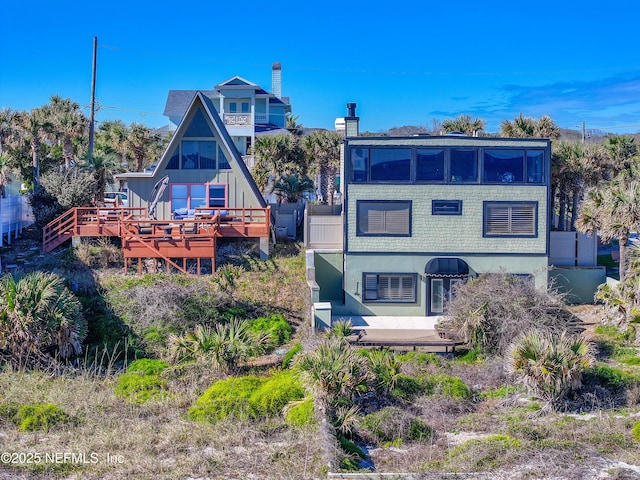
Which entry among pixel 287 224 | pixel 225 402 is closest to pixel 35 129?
pixel 287 224

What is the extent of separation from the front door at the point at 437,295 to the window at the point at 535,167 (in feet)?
17.2

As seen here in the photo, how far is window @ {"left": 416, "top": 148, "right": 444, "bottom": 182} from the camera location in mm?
Result: 23641

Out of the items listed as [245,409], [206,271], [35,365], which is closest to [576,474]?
[245,409]

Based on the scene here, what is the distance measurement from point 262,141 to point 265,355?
1513cm

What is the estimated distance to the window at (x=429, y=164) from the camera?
2364 cm

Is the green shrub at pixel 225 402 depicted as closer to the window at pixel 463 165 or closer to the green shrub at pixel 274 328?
the green shrub at pixel 274 328

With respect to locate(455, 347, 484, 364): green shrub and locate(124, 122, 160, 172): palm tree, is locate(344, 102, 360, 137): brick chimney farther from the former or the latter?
locate(124, 122, 160, 172): palm tree

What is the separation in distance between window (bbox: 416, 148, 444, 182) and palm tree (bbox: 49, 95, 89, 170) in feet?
53.9

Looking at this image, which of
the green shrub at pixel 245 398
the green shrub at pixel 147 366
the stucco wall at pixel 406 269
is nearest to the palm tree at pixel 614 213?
the stucco wall at pixel 406 269

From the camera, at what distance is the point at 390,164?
2370 cm

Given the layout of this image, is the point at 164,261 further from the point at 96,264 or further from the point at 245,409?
the point at 245,409

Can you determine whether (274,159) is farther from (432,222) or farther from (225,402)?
(225,402)

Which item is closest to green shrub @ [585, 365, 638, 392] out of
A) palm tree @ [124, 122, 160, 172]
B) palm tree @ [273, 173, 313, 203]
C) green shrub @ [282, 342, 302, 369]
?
green shrub @ [282, 342, 302, 369]

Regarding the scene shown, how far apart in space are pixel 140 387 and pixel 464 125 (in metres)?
22.7
